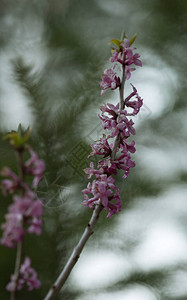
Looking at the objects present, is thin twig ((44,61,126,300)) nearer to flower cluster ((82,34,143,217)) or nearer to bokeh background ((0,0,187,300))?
flower cluster ((82,34,143,217))

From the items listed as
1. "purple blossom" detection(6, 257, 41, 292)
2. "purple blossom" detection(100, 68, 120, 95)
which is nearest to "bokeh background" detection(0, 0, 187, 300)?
"purple blossom" detection(100, 68, 120, 95)

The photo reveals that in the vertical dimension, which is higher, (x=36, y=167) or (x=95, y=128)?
(x=95, y=128)

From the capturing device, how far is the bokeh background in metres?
1.17

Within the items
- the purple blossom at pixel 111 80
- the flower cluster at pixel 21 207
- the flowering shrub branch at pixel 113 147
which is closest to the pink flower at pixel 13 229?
the flower cluster at pixel 21 207

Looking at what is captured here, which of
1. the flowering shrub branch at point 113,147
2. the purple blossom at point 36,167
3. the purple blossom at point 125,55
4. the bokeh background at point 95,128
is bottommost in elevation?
the purple blossom at point 36,167

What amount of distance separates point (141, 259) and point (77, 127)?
1.82 feet

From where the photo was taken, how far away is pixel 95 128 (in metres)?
1.22

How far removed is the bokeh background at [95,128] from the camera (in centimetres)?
117

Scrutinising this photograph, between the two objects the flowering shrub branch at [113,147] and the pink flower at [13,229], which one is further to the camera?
the flowering shrub branch at [113,147]

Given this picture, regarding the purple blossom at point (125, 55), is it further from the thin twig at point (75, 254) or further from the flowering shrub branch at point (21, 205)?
the flowering shrub branch at point (21, 205)

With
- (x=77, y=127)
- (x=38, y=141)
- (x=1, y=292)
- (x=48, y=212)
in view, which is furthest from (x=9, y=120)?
(x=1, y=292)

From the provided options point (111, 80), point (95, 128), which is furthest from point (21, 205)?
point (95, 128)

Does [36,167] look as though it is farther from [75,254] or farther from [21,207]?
[75,254]

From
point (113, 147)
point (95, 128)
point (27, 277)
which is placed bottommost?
point (27, 277)
